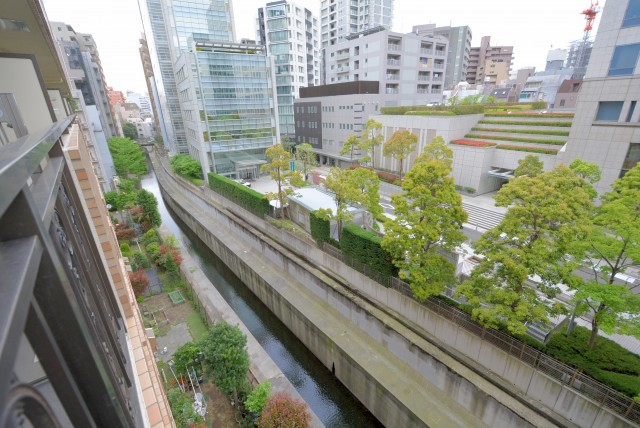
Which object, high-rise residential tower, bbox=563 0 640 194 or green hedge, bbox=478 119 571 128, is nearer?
high-rise residential tower, bbox=563 0 640 194

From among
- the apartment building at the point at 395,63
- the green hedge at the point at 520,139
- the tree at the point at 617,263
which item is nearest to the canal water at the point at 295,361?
the tree at the point at 617,263

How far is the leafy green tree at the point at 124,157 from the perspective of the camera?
4384cm

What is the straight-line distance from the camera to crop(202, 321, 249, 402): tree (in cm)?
1123

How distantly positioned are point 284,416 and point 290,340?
8.50 m

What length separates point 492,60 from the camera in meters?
97.8

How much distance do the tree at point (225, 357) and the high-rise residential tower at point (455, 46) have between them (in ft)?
304

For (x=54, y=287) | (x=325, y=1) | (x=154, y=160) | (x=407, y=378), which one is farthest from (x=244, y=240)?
(x=325, y=1)

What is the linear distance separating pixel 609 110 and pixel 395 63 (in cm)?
2980

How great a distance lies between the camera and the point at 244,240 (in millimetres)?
26406

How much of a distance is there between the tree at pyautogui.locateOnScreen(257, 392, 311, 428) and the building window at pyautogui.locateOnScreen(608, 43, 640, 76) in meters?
26.0

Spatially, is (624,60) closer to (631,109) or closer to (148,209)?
(631,109)

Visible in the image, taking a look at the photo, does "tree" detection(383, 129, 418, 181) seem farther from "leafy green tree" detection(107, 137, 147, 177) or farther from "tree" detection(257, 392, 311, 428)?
"leafy green tree" detection(107, 137, 147, 177)

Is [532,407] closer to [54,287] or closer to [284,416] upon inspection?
[284,416]

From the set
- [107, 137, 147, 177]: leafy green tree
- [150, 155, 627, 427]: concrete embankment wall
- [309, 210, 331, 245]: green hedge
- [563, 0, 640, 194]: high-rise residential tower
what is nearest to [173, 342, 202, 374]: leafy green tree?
[150, 155, 627, 427]: concrete embankment wall
